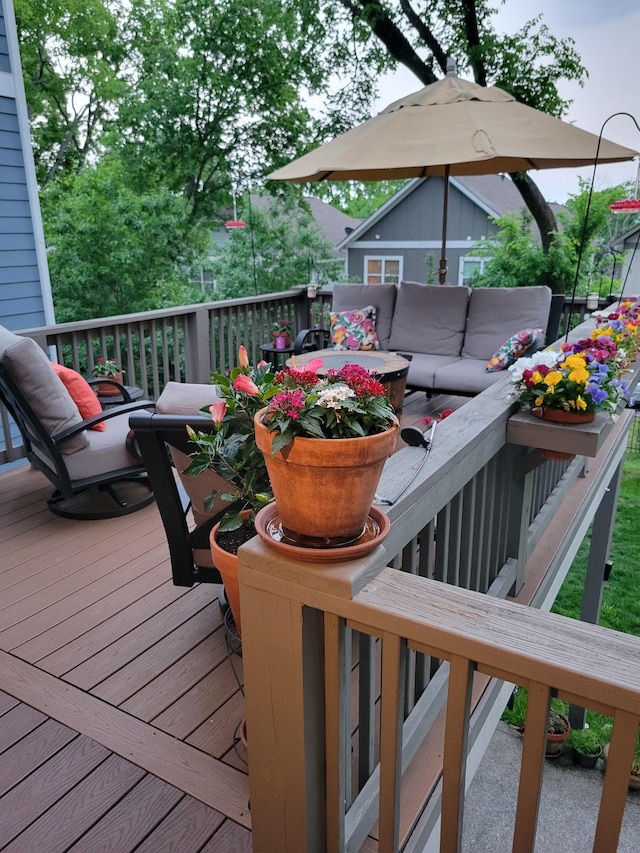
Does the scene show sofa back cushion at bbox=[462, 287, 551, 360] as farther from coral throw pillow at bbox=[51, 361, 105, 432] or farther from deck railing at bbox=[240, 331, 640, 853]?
deck railing at bbox=[240, 331, 640, 853]

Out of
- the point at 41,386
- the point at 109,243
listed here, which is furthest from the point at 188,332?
the point at 109,243

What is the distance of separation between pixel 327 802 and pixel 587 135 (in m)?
4.90

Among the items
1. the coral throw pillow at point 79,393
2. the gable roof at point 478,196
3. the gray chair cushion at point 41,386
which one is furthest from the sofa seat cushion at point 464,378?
the gable roof at point 478,196

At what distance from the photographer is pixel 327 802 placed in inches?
47.5

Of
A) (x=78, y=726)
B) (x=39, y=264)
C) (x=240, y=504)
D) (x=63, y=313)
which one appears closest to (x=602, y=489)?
(x=240, y=504)

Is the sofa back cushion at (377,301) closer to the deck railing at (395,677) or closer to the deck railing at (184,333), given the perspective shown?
the deck railing at (184,333)

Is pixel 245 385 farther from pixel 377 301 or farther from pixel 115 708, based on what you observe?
pixel 377 301

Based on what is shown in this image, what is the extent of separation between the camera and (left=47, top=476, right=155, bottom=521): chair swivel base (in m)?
3.34

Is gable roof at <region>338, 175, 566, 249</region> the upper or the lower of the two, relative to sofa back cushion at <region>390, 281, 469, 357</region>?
upper

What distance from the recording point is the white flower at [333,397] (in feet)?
3.34

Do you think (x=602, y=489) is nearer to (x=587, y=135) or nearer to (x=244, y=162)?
(x=587, y=135)

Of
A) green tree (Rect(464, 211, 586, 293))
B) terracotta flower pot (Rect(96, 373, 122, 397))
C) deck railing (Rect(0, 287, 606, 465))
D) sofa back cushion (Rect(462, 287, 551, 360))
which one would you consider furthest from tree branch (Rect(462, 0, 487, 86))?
terracotta flower pot (Rect(96, 373, 122, 397))

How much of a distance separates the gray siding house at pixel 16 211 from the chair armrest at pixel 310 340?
2307 millimetres

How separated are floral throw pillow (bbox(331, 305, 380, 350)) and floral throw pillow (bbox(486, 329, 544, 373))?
121 cm
